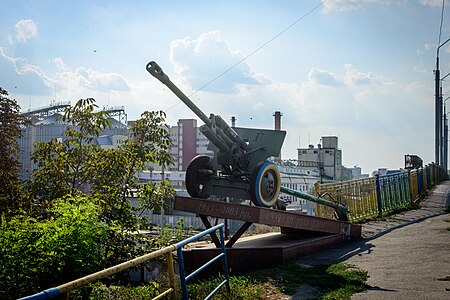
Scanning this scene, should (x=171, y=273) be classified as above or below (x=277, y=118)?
below

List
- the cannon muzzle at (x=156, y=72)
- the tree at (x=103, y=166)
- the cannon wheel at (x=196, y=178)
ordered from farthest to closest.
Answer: the cannon wheel at (x=196, y=178) → the cannon muzzle at (x=156, y=72) → the tree at (x=103, y=166)

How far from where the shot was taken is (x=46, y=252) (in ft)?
15.2

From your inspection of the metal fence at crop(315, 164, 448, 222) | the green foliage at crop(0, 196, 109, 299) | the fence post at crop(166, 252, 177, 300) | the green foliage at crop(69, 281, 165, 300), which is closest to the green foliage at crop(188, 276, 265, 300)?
the green foliage at crop(69, 281, 165, 300)

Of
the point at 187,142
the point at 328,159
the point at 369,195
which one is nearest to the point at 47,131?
the point at 187,142

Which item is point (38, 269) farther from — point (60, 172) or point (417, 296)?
point (417, 296)

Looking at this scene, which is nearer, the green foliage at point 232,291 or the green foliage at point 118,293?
the green foliage at point 118,293

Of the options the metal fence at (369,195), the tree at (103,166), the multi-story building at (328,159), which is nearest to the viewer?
the tree at (103,166)

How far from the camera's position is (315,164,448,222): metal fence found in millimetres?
14367

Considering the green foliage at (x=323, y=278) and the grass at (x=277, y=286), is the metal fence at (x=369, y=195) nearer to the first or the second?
the green foliage at (x=323, y=278)

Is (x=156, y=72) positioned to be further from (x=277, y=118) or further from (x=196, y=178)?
(x=277, y=118)

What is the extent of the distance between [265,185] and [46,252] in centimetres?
577

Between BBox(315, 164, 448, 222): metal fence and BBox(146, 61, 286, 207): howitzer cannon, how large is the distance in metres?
3.62

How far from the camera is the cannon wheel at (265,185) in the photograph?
9555mm

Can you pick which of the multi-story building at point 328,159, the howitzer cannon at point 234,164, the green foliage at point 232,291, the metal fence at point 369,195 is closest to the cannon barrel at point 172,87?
the howitzer cannon at point 234,164
